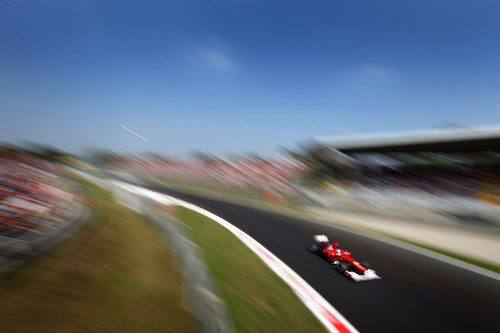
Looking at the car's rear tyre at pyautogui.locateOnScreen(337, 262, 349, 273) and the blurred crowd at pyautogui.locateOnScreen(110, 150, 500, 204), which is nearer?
the car's rear tyre at pyautogui.locateOnScreen(337, 262, 349, 273)

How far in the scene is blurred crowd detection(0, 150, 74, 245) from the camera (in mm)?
4047

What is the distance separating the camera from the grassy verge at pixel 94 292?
2.57 metres

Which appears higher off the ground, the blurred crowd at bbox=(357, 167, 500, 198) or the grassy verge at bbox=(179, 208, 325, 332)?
the blurred crowd at bbox=(357, 167, 500, 198)

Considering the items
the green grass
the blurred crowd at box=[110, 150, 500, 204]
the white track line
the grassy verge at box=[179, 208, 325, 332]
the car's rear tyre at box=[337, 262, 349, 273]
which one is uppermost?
the blurred crowd at box=[110, 150, 500, 204]

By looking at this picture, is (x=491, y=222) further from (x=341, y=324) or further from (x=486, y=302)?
(x=341, y=324)

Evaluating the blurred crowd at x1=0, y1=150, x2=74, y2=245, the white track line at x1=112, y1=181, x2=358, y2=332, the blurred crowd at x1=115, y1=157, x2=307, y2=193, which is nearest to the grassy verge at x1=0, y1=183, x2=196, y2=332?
the blurred crowd at x1=0, y1=150, x2=74, y2=245

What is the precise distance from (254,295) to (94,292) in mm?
2468

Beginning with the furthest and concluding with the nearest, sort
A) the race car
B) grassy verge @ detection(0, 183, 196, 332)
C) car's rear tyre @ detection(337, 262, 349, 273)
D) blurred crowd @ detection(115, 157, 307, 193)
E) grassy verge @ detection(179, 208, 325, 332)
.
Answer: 1. blurred crowd @ detection(115, 157, 307, 193)
2. car's rear tyre @ detection(337, 262, 349, 273)
3. the race car
4. grassy verge @ detection(179, 208, 325, 332)
5. grassy verge @ detection(0, 183, 196, 332)

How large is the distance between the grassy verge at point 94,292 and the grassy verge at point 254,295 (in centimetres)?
99

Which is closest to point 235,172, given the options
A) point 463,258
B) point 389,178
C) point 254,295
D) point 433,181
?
point 389,178

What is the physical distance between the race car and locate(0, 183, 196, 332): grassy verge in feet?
11.5

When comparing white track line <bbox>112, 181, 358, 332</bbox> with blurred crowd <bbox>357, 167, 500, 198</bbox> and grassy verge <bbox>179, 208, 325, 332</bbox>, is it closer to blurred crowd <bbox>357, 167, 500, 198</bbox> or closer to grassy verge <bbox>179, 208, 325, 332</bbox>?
grassy verge <bbox>179, 208, 325, 332</bbox>

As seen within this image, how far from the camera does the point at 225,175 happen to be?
42.0 meters

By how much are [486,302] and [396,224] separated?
8.15 meters
